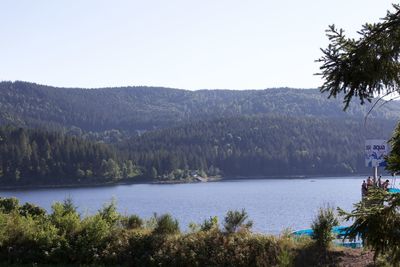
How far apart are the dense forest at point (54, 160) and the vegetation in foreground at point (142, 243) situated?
125343 mm

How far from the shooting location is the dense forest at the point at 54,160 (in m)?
138

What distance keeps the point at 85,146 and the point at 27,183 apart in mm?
21870

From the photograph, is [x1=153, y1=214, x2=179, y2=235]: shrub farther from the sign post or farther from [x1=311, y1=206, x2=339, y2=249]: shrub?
the sign post

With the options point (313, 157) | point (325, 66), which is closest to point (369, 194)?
point (325, 66)

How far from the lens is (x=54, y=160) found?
468ft

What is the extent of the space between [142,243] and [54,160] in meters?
135

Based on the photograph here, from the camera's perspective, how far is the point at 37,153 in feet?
476

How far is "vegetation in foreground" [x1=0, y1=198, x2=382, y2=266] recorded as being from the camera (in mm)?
11344

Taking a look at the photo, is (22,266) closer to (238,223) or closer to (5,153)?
(238,223)

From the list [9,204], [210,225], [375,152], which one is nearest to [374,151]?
[375,152]

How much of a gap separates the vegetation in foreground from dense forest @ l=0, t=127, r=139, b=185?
411 ft

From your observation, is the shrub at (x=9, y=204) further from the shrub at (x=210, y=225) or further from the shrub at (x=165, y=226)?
the shrub at (x=210, y=225)

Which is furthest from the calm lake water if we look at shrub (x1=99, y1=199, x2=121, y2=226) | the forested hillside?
the forested hillside

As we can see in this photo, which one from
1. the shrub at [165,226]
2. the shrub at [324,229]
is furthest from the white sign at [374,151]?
the shrub at [165,226]
